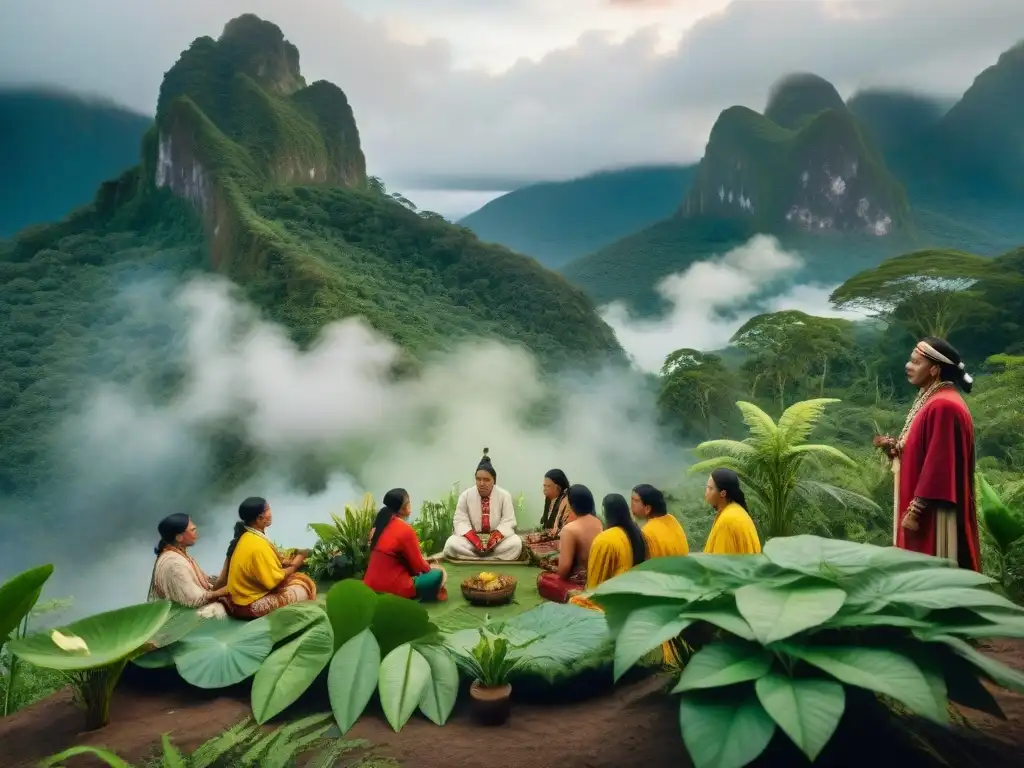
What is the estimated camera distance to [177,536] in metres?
4.07

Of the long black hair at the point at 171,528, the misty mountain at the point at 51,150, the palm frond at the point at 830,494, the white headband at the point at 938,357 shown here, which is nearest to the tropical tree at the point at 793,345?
the palm frond at the point at 830,494

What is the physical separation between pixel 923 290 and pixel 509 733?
18.7m

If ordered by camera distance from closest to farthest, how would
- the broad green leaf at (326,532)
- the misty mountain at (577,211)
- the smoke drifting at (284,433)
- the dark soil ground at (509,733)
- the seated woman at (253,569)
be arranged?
the dark soil ground at (509,733), the seated woman at (253,569), the broad green leaf at (326,532), the smoke drifting at (284,433), the misty mountain at (577,211)

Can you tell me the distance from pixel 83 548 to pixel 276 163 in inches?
858

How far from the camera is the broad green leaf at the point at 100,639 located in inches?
107

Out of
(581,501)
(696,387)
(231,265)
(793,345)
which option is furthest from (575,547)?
(231,265)

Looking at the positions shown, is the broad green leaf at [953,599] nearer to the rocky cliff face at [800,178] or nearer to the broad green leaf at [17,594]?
the broad green leaf at [17,594]

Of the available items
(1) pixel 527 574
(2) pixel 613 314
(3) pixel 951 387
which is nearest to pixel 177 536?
(1) pixel 527 574

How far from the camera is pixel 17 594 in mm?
2834

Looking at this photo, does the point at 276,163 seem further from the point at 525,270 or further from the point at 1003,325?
the point at 1003,325

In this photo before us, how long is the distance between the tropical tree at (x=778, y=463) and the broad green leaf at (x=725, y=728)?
4.03 metres

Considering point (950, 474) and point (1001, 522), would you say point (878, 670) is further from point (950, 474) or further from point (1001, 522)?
point (1001, 522)

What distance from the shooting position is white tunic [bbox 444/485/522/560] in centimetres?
606

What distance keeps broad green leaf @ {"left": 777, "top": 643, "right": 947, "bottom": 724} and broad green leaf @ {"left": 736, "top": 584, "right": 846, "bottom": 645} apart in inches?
4.2
